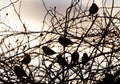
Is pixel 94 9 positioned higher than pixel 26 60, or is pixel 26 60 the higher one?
pixel 94 9

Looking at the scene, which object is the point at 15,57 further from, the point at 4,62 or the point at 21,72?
the point at 21,72

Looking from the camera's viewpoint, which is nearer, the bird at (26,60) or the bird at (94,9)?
the bird at (26,60)

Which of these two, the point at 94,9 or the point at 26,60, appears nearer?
the point at 26,60

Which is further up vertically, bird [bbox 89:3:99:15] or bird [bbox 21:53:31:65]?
bird [bbox 89:3:99:15]

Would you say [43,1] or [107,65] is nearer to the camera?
[107,65]

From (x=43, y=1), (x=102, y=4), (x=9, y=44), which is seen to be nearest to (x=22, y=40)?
(x=9, y=44)

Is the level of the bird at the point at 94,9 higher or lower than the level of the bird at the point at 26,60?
higher

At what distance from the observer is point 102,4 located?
3225 mm

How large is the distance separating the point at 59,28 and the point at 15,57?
0.55 m

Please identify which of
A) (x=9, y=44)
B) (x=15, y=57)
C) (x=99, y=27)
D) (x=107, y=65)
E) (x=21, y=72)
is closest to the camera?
(x=21, y=72)

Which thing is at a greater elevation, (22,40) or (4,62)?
(22,40)

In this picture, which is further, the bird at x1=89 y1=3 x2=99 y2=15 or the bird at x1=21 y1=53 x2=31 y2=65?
the bird at x1=89 y1=3 x2=99 y2=15

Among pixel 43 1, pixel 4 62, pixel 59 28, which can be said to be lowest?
pixel 4 62

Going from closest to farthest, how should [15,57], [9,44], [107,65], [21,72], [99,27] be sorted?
[21,72] < [107,65] < [15,57] < [99,27] < [9,44]
